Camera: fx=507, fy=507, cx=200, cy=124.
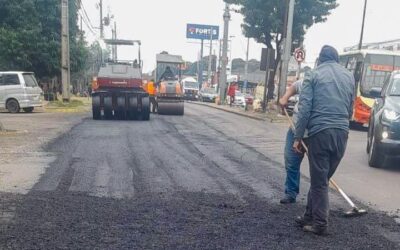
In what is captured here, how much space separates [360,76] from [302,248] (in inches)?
615

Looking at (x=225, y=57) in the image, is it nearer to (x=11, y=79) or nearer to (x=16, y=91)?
(x=16, y=91)

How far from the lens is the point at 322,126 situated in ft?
17.0

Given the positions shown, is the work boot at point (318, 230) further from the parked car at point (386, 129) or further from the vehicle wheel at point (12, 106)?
the vehicle wheel at point (12, 106)

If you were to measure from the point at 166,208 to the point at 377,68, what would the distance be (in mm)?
15170

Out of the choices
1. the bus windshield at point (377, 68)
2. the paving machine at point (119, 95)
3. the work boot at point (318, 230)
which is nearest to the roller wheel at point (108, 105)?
the paving machine at point (119, 95)

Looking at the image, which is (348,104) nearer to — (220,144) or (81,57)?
(220,144)

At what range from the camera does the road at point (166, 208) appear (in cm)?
468

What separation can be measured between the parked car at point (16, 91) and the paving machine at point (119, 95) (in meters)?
3.87

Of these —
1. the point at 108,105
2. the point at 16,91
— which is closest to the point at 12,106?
the point at 16,91

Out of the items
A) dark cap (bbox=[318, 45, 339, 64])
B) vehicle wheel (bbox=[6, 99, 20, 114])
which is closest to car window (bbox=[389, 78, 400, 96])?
dark cap (bbox=[318, 45, 339, 64])

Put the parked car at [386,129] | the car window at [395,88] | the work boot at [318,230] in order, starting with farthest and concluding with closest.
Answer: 1. the car window at [395,88]
2. the parked car at [386,129]
3. the work boot at [318,230]

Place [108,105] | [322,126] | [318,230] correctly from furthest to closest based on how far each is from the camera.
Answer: [108,105] → [322,126] → [318,230]

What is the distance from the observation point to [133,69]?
20078mm

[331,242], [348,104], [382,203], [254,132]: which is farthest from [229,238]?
[254,132]
